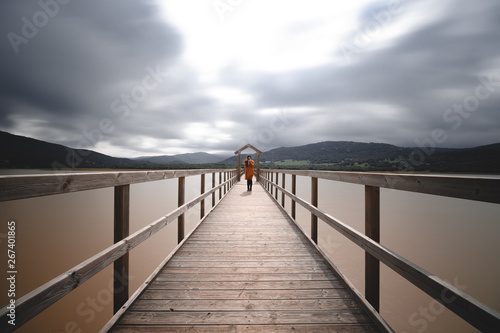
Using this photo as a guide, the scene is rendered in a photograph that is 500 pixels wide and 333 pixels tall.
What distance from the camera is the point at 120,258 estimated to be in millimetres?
1725

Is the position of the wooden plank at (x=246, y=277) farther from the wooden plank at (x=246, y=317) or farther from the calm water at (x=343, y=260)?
the calm water at (x=343, y=260)

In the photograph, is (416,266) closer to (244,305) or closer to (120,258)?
(244,305)

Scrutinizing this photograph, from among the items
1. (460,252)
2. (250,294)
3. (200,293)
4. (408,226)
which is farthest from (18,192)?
(408,226)

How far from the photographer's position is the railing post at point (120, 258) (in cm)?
173

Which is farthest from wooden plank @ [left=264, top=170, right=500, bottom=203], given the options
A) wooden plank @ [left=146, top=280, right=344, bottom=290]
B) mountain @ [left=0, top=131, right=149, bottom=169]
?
mountain @ [left=0, top=131, right=149, bottom=169]

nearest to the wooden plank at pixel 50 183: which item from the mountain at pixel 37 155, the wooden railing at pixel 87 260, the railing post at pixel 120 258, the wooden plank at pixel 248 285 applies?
the wooden railing at pixel 87 260

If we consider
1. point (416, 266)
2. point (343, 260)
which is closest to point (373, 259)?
point (416, 266)

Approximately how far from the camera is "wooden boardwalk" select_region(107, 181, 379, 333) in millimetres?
1685

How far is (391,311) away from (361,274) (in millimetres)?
1655

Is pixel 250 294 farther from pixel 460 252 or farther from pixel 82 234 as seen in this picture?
pixel 460 252

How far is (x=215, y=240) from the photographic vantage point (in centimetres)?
358

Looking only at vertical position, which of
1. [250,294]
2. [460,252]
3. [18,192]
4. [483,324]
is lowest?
[460,252]

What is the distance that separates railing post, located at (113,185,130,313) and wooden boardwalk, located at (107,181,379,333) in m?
0.13

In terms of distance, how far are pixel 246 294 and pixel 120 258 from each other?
116cm
